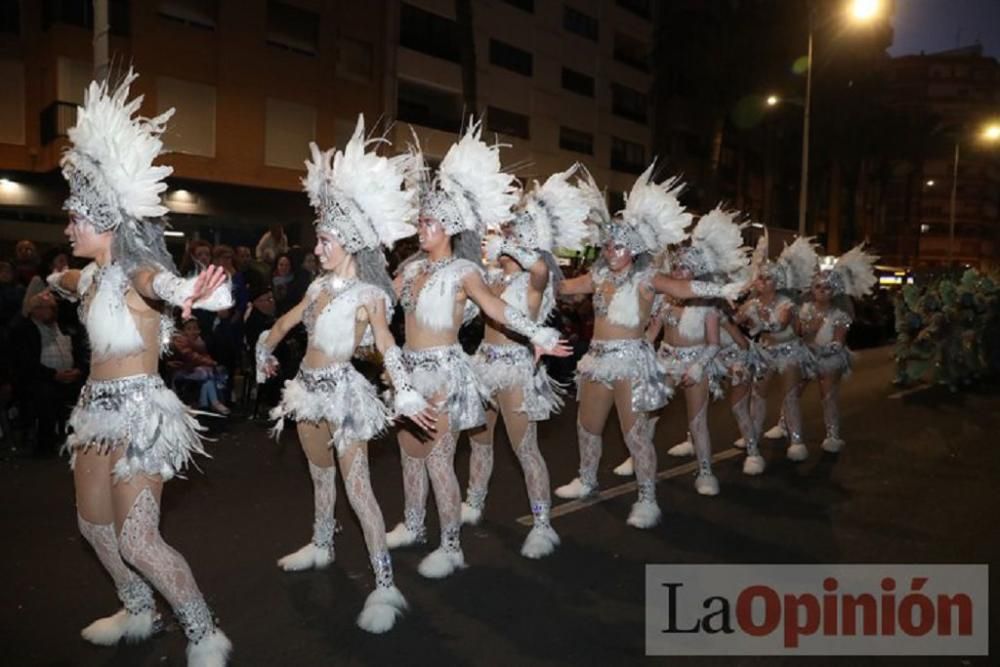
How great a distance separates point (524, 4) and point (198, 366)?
2589 centimetres

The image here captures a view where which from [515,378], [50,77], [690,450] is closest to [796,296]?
[690,450]

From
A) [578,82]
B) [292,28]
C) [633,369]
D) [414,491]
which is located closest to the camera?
[414,491]

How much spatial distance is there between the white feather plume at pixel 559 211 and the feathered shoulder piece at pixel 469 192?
550 mm

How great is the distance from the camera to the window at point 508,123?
2978 centimetres

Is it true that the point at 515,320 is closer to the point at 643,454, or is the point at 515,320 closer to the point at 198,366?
the point at 643,454

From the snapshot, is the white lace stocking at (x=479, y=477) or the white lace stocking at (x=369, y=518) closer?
the white lace stocking at (x=369, y=518)

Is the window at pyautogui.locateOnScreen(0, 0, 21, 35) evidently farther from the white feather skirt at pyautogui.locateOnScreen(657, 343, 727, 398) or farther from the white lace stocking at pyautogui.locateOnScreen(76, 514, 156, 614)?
the white lace stocking at pyautogui.locateOnScreen(76, 514, 156, 614)

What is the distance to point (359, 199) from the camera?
4254mm

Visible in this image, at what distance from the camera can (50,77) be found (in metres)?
19.1

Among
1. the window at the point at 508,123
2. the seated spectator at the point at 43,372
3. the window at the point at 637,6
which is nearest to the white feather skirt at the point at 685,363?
the seated spectator at the point at 43,372

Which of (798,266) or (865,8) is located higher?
(865,8)

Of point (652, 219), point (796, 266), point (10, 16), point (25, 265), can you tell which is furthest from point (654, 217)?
point (10, 16)

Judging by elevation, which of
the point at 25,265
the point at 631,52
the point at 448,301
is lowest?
the point at 448,301

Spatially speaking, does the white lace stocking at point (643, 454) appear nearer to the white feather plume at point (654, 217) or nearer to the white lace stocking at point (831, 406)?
the white feather plume at point (654, 217)
